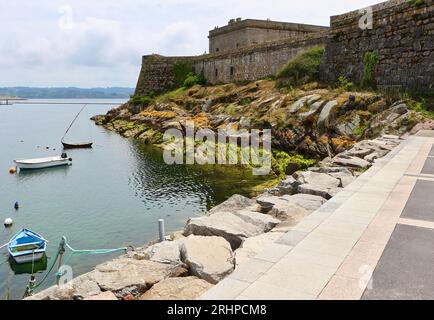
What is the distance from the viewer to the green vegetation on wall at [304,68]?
34.2 meters

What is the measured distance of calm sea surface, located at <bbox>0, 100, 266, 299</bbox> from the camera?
53.9ft

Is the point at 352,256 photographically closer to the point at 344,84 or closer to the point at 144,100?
the point at 344,84

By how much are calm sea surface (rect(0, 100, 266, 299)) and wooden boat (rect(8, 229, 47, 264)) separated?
1.33 ft

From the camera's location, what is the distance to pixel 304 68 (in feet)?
115

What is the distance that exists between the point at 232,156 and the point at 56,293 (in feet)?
90.6

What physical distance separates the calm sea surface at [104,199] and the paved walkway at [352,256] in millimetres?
10056

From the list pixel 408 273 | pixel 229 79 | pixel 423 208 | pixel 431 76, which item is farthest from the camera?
pixel 229 79

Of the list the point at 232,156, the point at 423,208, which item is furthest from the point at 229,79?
the point at 423,208

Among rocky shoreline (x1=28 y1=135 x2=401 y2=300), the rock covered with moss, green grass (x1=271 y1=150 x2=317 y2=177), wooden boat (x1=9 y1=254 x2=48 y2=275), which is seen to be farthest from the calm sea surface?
rocky shoreline (x1=28 y1=135 x2=401 y2=300)

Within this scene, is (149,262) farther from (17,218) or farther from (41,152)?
(41,152)

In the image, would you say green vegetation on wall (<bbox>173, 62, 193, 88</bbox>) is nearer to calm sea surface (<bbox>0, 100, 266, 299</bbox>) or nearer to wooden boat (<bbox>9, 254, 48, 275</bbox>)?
calm sea surface (<bbox>0, 100, 266, 299</bbox>)
